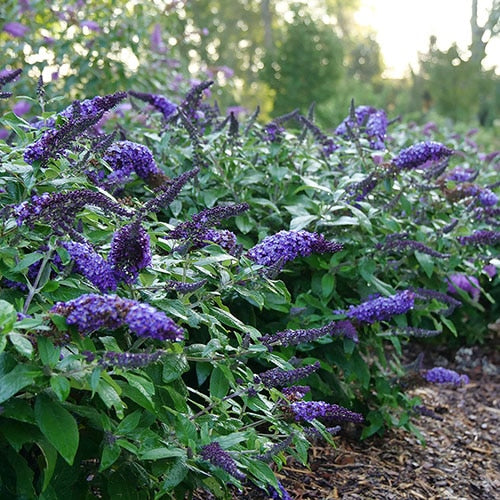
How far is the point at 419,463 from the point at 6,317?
8.70 ft

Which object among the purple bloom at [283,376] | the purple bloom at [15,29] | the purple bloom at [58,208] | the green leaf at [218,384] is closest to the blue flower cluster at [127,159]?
the purple bloom at [58,208]

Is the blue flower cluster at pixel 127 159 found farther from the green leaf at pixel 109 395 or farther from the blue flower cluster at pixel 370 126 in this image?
the blue flower cluster at pixel 370 126

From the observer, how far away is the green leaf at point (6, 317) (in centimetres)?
179

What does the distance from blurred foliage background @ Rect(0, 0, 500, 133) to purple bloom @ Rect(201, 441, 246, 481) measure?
1.54 m

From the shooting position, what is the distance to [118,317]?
5.90ft

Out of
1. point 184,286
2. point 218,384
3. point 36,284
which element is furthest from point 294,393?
point 36,284

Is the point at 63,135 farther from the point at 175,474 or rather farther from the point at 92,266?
the point at 175,474

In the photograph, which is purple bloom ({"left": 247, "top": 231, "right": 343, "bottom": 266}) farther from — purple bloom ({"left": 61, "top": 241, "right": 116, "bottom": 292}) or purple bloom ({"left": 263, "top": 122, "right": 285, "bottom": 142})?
purple bloom ({"left": 263, "top": 122, "right": 285, "bottom": 142})

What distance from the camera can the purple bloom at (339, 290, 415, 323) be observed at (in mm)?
3123

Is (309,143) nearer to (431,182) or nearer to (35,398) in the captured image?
(431,182)

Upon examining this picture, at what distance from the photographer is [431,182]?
453 centimetres

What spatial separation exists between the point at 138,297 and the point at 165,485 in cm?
57

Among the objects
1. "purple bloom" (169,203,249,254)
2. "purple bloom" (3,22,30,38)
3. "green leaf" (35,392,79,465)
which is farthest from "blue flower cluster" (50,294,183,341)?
"purple bloom" (3,22,30,38)

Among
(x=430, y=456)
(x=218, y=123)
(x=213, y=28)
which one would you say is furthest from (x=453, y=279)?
(x=213, y=28)
